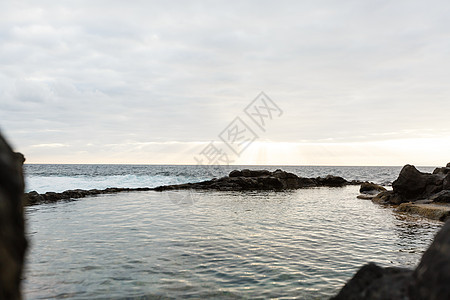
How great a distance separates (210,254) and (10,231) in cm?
793

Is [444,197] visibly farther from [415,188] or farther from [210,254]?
[210,254]

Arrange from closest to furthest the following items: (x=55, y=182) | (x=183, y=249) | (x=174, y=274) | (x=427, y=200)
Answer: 1. (x=174, y=274)
2. (x=183, y=249)
3. (x=427, y=200)
4. (x=55, y=182)

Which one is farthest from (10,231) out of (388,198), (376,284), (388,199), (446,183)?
(388,198)

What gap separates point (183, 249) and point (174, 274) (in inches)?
101

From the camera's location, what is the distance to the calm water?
7055 millimetres

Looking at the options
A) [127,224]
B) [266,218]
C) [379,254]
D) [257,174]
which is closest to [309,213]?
[266,218]

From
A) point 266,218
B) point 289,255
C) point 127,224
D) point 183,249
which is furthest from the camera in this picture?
point 266,218

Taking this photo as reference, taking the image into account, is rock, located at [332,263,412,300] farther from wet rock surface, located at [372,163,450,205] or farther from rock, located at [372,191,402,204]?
rock, located at [372,191,402,204]

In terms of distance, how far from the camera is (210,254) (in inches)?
389

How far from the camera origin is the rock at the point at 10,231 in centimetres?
232

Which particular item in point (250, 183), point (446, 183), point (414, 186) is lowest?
point (250, 183)

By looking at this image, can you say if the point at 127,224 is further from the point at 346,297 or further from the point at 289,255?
the point at 346,297

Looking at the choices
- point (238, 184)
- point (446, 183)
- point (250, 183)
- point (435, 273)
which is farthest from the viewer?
point (250, 183)

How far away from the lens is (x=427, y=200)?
22969 millimetres
